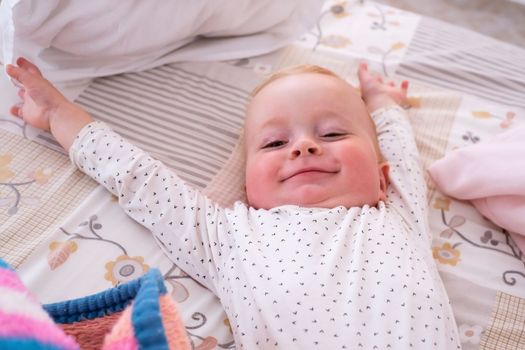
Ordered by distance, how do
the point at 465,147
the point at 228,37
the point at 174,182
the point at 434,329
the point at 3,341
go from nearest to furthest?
the point at 3,341
the point at 434,329
the point at 174,182
the point at 465,147
the point at 228,37

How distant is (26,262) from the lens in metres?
0.90

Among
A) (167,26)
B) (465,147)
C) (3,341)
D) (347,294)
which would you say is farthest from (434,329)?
(167,26)

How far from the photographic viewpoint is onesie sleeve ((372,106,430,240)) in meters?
1.03

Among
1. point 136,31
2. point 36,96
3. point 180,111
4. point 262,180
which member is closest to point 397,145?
point 262,180

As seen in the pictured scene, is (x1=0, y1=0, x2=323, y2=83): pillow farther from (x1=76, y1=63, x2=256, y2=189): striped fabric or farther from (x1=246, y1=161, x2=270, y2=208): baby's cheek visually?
(x1=246, y1=161, x2=270, y2=208): baby's cheek

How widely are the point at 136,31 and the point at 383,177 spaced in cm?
54

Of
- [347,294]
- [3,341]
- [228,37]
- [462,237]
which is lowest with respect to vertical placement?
[462,237]

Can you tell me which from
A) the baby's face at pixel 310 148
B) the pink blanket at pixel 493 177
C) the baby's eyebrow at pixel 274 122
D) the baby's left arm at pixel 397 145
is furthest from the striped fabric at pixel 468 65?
the baby's eyebrow at pixel 274 122

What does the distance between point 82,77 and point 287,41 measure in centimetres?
46

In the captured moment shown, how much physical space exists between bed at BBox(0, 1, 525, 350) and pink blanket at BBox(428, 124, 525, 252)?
30mm

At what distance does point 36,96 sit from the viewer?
3.47 feet

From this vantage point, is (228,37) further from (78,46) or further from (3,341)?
(3,341)

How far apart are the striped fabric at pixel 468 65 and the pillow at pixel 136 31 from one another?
0.26m

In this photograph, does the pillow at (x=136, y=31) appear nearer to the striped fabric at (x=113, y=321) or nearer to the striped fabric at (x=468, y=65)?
the striped fabric at (x=468, y=65)
